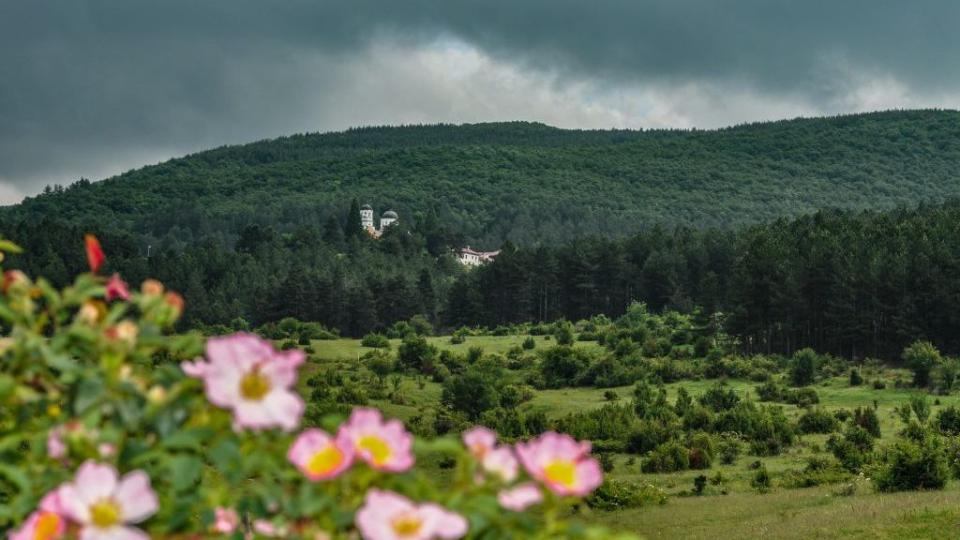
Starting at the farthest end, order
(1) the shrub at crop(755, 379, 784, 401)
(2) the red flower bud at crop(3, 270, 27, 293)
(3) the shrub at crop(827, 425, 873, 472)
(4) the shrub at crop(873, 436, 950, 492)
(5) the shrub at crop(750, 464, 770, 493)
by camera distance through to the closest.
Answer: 1. (1) the shrub at crop(755, 379, 784, 401)
2. (3) the shrub at crop(827, 425, 873, 472)
3. (5) the shrub at crop(750, 464, 770, 493)
4. (4) the shrub at crop(873, 436, 950, 492)
5. (2) the red flower bud at crop(3, 270, 27, 293)

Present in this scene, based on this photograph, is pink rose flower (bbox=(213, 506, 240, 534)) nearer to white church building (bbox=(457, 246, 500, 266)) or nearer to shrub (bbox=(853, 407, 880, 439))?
shrub (bbox=(853, 407, 880, 439))

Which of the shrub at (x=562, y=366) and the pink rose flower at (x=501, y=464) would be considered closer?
the pink rose flower at (x=501, y=464)

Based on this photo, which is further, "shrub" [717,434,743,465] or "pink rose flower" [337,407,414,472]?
"shrub" [717,434,743,465]

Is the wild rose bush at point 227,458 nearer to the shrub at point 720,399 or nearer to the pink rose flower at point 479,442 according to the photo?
the pink rose flower at point 479,442

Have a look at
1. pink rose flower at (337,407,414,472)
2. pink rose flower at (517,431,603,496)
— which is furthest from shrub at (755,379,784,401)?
pink rose flower at (337,407,414,472)

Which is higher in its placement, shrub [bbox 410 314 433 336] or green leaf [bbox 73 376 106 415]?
shrub [bbox 410 314 433 336]

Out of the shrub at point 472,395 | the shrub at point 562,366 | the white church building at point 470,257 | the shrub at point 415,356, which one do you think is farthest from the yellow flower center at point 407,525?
the white church building at point 470,257

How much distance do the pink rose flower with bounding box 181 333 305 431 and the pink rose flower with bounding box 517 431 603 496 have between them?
47 cm

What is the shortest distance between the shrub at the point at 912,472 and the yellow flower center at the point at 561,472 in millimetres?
26709

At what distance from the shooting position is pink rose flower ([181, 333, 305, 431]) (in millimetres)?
2062

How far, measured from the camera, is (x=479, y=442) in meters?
2.20

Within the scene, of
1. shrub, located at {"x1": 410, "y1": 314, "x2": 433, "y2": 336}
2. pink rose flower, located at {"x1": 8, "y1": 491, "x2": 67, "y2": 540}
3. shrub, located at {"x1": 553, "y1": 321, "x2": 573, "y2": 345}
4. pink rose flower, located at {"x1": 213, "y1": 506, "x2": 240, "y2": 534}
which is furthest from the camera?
shrub, located at {"x1": 410, "y1": 314, "x2": 433, "y2": 336}

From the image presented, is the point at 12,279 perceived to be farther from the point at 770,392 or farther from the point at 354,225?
the point at 354,225

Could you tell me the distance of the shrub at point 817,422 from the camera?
3994 centimetres
